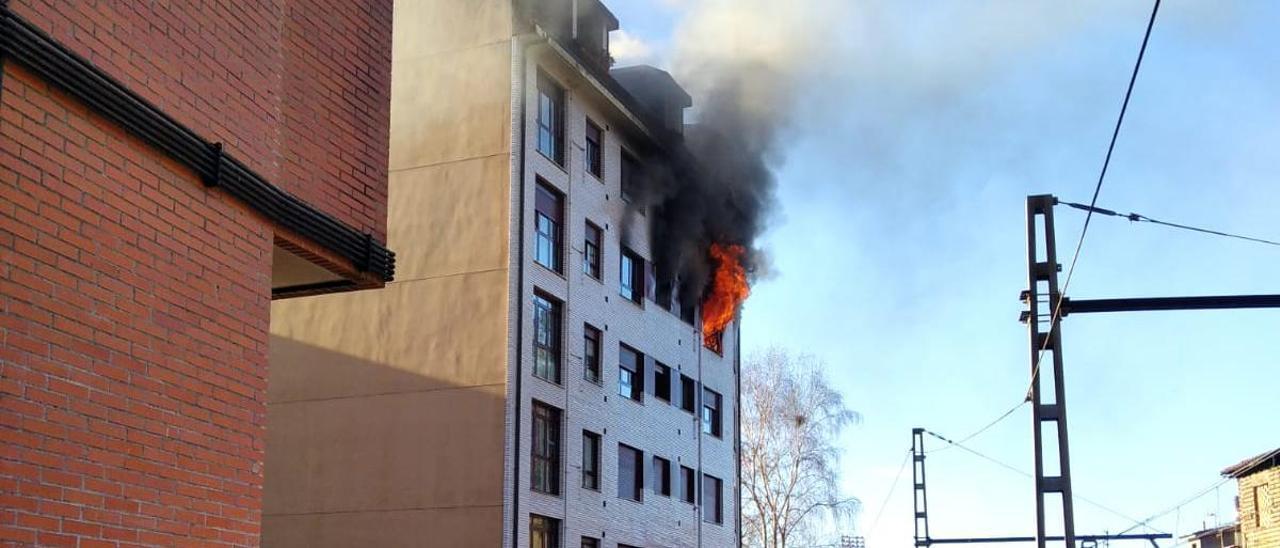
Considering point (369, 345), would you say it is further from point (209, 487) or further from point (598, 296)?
point (209, 487)

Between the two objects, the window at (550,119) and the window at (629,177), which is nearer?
the window at (550,119)

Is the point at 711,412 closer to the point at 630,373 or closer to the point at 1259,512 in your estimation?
the point at 630,373

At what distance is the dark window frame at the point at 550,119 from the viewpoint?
98.1 feet

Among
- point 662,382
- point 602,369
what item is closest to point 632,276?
point 662,382

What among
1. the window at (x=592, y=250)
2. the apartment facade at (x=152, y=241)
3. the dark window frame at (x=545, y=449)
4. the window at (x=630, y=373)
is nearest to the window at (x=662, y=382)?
the window at (x=630, y=373)

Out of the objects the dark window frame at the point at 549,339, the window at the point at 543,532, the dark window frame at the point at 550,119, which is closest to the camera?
the window at the point at 543,532

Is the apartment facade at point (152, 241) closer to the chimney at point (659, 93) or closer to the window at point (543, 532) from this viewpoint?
the window at point (543, 532)

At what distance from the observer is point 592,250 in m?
31.6

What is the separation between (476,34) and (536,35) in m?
1.54

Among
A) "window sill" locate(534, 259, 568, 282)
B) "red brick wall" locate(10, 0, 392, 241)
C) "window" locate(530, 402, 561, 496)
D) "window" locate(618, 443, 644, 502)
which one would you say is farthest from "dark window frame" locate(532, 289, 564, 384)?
"red brick wall" locate(10, 0, 392, 241)

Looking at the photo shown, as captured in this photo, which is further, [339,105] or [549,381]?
[549,381]

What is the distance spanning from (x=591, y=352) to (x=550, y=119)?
4.93 metres

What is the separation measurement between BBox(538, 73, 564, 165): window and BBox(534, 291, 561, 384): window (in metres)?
3.03

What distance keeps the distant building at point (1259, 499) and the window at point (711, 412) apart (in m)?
14.8
